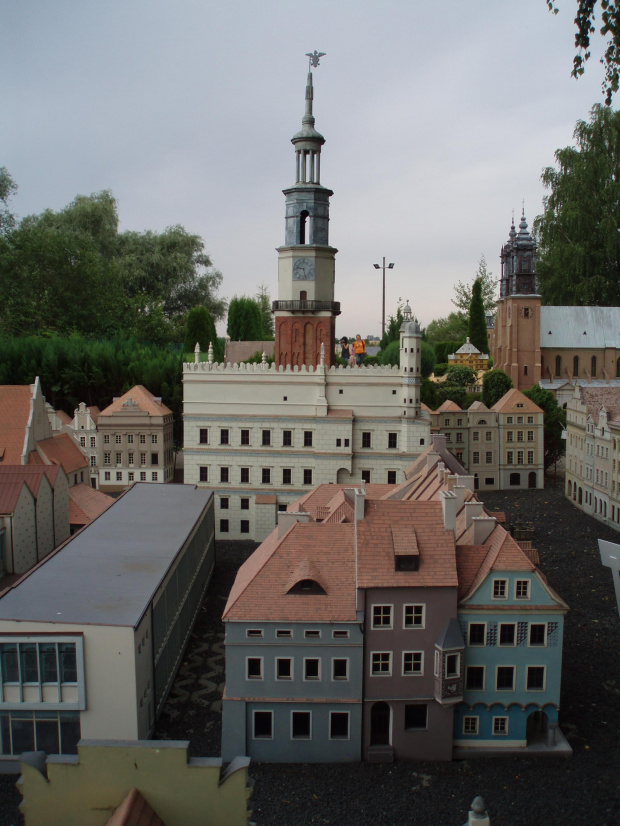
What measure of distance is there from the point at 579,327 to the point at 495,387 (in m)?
21.4

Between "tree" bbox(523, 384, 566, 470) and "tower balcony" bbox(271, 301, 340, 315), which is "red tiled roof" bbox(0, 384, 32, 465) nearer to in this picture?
"tower balcony" bbox(271, 301, 340, 315)

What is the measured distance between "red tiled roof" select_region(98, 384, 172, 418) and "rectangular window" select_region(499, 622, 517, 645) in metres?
40.3

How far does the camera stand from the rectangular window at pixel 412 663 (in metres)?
25.0

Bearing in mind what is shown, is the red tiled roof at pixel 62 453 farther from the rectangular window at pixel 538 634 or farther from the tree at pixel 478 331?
the tree at pixel 478 331

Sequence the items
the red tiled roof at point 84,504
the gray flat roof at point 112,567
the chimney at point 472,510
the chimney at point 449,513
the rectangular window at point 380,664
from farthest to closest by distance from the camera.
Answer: the red tiled roof at point 84,504 → the chimney at point 472,510 → the chimney at point 449,513 → the gray flat roof at point 112,567 → the rectangular window at point 380,664

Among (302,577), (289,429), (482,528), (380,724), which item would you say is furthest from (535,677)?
(289,429)

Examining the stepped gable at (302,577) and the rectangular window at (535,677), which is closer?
the stepped gable at (302,577)

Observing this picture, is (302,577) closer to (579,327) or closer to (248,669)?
(248,669)

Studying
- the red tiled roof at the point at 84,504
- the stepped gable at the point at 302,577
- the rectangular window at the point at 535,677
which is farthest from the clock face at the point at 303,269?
the rectangular window at the point at 535,677

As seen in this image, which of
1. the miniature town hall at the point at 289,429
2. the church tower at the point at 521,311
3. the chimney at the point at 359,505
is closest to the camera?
the chimney at the point at 359,505

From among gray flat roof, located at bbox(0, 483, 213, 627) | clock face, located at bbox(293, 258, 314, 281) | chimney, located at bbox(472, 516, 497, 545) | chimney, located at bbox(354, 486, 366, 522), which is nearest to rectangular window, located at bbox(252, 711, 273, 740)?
gray flat roof, located at bbox(0, 483, 213, 627)

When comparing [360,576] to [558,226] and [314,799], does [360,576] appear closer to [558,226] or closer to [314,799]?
[314,799]

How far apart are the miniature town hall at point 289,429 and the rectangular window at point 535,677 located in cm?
2589

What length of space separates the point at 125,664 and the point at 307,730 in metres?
6.40
